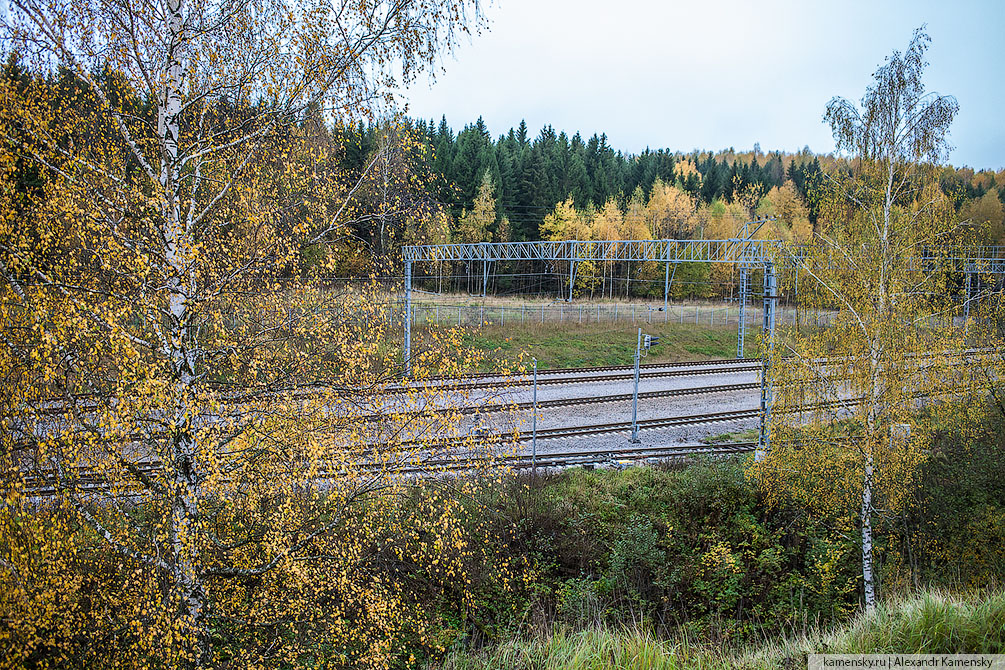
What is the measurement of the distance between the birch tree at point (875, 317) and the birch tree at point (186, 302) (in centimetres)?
974

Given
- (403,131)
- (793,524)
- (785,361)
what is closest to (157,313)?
(403,131)

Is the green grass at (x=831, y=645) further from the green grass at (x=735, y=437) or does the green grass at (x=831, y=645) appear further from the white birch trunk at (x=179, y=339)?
the green grass at (x=735, y=437)

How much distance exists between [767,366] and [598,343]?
66.8ft

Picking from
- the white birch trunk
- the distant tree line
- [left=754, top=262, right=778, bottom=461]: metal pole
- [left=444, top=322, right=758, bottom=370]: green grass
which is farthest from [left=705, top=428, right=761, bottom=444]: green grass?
the distant tree line

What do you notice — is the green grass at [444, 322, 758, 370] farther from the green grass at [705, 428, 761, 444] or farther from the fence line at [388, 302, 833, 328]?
the green grass at [705, 428, 761, 444]

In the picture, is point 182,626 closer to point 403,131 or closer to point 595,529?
point 403,131

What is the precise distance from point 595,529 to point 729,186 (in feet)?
255

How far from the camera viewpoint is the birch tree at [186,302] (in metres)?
5.67

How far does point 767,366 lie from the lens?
14.2m

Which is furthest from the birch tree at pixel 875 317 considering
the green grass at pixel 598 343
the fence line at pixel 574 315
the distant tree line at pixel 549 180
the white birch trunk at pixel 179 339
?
the distant tree line at pixel 549 180

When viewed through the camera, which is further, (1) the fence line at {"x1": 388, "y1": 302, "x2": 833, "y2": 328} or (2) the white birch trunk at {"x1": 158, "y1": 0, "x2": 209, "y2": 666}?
(1) the fence line at {"x1": 388, "y1": 302, "x2": 833, "y2": 328}

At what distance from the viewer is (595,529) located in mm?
14273

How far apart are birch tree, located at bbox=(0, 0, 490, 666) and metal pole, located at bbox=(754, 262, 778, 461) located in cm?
970

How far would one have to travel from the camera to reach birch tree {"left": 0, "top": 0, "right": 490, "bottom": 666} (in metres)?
5.67
